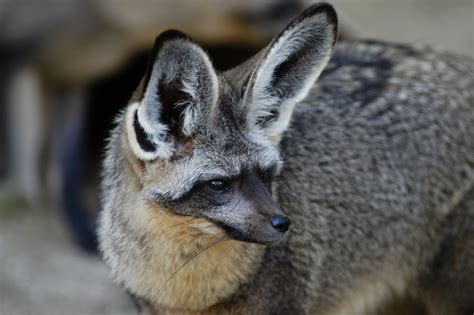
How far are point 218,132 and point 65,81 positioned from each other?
232 inches

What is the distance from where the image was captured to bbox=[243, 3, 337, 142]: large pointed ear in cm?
450

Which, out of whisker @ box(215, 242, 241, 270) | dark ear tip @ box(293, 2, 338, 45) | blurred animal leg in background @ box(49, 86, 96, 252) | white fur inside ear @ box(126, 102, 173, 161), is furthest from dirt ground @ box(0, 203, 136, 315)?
dark ear tip @ box(293, 2, 338, 45)

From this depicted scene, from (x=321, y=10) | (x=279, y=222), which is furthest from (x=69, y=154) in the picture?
(x=279, y=222)

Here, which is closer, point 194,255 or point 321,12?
point 321,12

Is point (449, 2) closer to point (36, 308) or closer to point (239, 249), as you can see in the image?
point (36, 308)

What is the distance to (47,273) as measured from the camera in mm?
8703

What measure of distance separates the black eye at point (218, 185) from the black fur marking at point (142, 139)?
35 cm

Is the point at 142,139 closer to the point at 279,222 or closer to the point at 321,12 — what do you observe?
the point at 279,222

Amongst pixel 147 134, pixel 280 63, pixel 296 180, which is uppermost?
pixel 280 63

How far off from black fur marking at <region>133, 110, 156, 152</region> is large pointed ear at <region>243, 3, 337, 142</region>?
504mm

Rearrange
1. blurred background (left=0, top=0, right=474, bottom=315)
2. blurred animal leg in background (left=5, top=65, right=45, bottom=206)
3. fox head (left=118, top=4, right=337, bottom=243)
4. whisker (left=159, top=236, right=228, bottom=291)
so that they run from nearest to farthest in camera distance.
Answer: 1. fox head (left=118, top=4, right=337, bottom=243)
2. whisker (left=159, top=236, right=228, bottom=291)
3. blurred background (left=0, top=0, right=474, bottom=315)
4. blurred animal leg in background (left=5, top=65, right=45, bottom=206)

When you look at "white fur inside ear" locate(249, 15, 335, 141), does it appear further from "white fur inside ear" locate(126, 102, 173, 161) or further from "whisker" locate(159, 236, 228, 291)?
"whisker" locate(159, 236, 228, 291)

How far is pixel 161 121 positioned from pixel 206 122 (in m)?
0.22

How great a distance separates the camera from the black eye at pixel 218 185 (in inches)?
175
